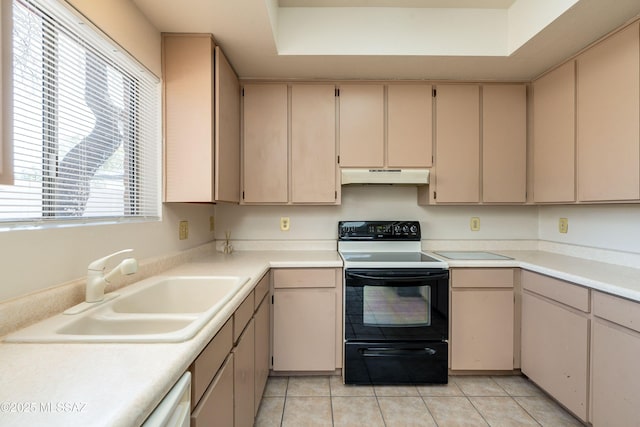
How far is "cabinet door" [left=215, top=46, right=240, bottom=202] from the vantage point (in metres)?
1.81

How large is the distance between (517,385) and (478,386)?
0.90ft

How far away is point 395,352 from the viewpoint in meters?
1.98

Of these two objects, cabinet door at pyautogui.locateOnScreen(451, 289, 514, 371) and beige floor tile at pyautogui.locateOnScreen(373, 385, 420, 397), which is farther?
cabinet door at pyautogui.locateOnScreen(451, 289, 514, 371)

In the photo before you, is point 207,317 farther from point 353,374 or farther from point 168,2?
point 168,2

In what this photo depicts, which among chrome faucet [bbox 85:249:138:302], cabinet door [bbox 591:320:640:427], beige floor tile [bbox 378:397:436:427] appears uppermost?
chrome faucet [bbox 85:249:138:302]

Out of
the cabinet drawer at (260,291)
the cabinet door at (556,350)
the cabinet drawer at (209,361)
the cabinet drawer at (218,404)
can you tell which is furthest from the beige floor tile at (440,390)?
the cabinet drawer at (209,361)

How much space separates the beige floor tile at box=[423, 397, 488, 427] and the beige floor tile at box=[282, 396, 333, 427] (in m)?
0.64

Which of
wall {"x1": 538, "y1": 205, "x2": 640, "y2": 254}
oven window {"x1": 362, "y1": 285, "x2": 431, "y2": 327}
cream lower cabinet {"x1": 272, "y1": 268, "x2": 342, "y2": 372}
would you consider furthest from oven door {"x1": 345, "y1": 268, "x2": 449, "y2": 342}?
wall {"x1": 538, "y1": 205, "x2": 640, "y2": 254}

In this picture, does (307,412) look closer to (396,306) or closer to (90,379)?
(396,306)

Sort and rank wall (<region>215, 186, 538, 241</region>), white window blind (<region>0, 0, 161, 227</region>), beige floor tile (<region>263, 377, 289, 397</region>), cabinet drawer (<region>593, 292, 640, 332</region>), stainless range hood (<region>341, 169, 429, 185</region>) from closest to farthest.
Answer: white window blind (<region>0, 0, 161, 227</region>)
cabinet drawer (<region>593, 292, 640, 332</region>)
beige floor tile (<region>263, 377, 289, 397</region>)
stainless range hood (<region>341, 169, 429, 185</region>)
wall (<region>215, 186, 538, 241</region>)

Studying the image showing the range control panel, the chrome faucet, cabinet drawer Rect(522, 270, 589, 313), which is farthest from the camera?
the range control panel

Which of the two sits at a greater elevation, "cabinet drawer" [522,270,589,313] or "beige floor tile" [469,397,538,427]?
"cabinet drawer" [522,270,589,313]

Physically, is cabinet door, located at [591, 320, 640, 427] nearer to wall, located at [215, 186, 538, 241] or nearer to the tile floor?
the tile floor

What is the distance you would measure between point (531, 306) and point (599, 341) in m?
0.47
